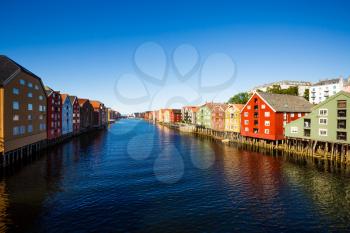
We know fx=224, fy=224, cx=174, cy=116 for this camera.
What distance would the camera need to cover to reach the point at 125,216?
70.2 ft

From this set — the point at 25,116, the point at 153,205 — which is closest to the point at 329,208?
the point at 153,205

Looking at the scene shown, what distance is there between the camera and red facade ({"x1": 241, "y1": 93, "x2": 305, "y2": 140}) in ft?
192

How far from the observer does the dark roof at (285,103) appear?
60.5 metres

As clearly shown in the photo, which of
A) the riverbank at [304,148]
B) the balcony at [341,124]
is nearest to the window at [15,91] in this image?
the riverbank at [304,148]

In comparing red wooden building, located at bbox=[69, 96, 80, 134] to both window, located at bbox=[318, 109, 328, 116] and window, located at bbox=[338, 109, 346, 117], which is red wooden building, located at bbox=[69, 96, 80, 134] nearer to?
window, located at bbox=[318, 109, 328, 116]

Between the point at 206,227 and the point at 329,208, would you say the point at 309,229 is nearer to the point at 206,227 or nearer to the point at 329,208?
the point at 329,208

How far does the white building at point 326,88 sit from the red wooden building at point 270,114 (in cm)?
4748

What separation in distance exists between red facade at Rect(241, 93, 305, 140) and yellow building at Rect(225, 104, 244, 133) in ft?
25.9

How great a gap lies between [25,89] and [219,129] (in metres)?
70.2

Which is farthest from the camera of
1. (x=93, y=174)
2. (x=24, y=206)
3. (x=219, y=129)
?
(x=219, y=129)

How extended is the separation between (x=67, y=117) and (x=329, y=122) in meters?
82.5

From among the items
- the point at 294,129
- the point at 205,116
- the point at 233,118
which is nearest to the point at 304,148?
the point at 294,129

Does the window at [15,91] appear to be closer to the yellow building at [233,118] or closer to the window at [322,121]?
the window at [322,121]

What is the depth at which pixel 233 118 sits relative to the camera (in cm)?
8175
